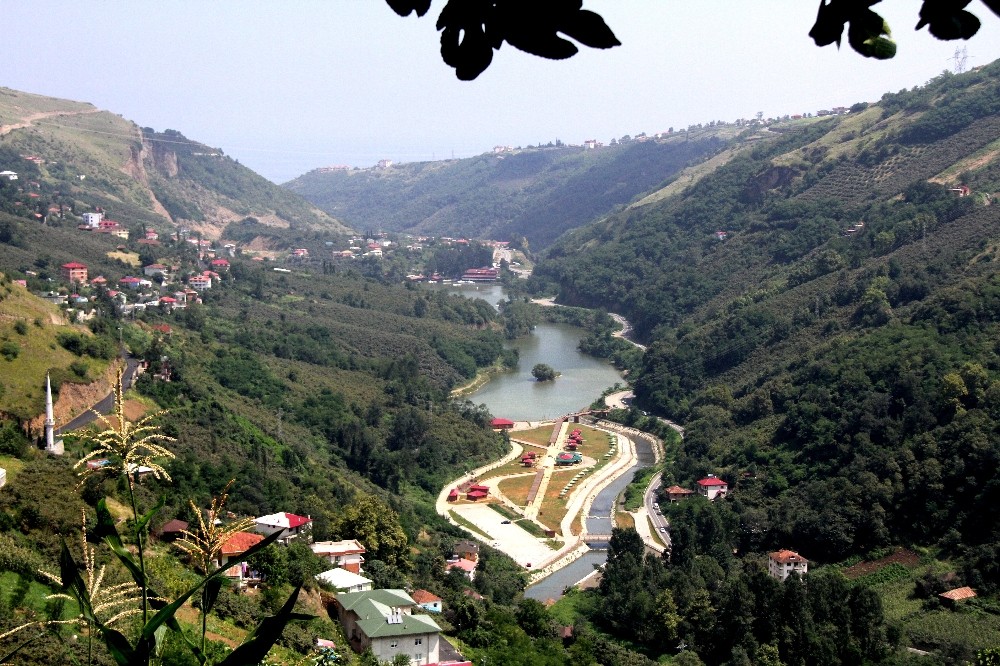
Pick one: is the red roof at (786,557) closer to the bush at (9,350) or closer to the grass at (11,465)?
the grass at (11,465)

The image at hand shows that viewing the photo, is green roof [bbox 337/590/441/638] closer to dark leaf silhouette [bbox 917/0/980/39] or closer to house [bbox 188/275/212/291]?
dark leaf silhouette [bbox 917/0/980/39]

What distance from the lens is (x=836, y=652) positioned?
15086mm

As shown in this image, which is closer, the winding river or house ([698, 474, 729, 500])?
the winding river

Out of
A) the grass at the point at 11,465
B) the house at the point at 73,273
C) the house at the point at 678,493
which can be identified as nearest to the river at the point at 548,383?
the house at the point at 678,493

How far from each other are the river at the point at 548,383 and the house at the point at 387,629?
2162 cm

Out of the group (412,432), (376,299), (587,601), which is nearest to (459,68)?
(587,601)

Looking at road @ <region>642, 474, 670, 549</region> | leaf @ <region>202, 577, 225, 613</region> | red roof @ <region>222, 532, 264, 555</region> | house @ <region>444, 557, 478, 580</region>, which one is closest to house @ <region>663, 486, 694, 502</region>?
road @ <region>642, 474, 670, 549</region>

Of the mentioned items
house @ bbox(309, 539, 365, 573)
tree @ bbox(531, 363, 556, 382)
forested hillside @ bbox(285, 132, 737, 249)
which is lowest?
tree @ bbox(531, 363, 556, 382)

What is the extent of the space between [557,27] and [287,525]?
14739 millimetres

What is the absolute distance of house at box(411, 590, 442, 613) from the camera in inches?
593

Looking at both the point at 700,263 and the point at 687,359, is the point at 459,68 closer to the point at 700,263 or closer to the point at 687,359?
the point at 687,359

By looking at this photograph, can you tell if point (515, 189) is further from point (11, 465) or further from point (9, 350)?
point (11, 465)

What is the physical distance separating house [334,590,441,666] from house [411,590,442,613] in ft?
4.24

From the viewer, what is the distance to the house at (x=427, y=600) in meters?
15.1
